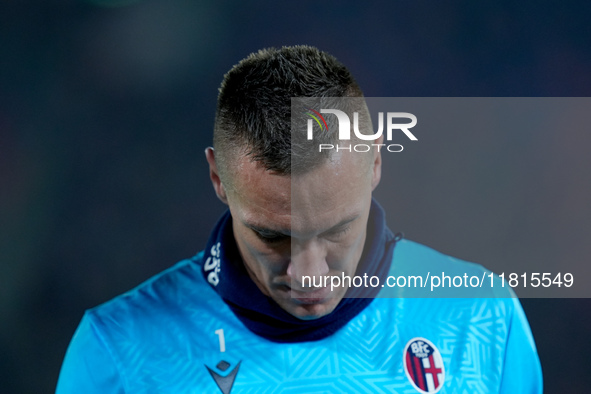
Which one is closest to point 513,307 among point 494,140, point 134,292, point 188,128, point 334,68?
point 494,140

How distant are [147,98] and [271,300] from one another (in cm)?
99

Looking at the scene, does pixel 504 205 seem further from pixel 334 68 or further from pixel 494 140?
pixel 334 68

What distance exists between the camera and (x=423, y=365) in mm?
1247

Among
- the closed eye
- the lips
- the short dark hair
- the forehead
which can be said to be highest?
the short dark hair

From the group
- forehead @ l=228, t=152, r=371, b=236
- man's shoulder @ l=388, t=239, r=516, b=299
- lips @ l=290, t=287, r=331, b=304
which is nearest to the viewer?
forehead @ l=228, t=152, r=371, b=236

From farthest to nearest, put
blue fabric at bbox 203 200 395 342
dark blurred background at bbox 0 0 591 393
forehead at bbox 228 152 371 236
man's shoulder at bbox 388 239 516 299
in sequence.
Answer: dark blurred background at bbox 0 0 591 393
man's shoulder at bbox 388 239 516 299
blue fabric at bbox 203 200 395 342
forehead at bbox 228 152 371 236

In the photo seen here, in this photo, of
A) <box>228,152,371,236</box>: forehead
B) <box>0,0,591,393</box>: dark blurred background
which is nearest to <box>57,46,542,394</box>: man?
<box>228,152,371,236</box>: forehead

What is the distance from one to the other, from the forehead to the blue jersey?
334 millimetres

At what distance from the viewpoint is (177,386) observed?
3.99 ft

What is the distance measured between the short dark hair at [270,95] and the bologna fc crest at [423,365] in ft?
1.69

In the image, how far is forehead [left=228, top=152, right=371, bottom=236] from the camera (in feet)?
3.39

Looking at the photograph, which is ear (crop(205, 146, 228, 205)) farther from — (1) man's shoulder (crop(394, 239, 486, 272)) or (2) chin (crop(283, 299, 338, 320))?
(1) man's shoulder (crop(394, 239, 486, 272))

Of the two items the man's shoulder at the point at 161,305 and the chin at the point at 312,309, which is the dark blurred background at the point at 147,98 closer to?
the man's shoulder at the point at 161,305

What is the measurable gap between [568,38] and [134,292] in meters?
1.56
